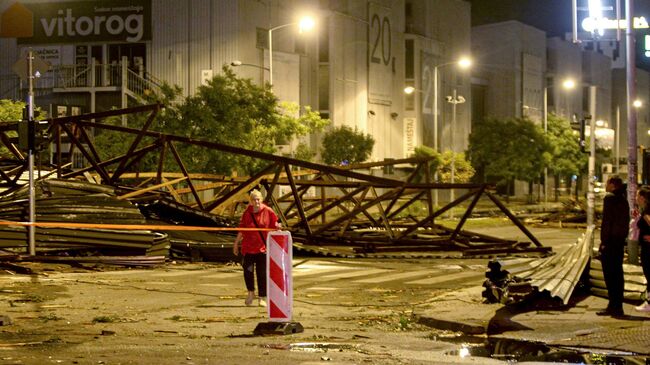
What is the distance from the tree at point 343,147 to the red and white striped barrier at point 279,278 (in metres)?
48.0

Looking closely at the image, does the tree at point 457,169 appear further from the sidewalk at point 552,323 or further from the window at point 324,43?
the sidewalk at point 552,323

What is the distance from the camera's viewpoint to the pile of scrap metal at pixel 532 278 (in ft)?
41.1

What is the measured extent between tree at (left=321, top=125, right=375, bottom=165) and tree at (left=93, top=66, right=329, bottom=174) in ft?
46.2

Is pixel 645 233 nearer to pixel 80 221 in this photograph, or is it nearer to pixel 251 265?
pixel 251 265

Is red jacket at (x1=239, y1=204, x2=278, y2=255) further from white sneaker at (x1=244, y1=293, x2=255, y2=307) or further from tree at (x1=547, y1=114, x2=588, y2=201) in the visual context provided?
tree at (x1=547, y1=114, x2=588, y2=201)

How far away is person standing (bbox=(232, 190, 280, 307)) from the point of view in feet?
44.1

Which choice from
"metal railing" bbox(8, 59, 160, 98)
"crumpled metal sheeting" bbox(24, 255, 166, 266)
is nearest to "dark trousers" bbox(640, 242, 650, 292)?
"crumpled metal sheeting" bbox(24, 255, 166, 266)

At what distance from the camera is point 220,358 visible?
30.8 feet

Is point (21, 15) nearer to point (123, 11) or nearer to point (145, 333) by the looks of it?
point (123, 11)

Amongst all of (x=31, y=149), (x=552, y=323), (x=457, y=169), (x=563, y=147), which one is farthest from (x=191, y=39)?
(x=552, y=323)

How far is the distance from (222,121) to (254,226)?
3058 centimetres

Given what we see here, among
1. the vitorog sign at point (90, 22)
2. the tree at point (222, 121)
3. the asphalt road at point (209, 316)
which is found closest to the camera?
the asphalt road at point (209, 316)

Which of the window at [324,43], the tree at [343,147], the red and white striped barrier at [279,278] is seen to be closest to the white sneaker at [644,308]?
the red and white striped barrier at [279,278]

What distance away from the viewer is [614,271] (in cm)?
1255
